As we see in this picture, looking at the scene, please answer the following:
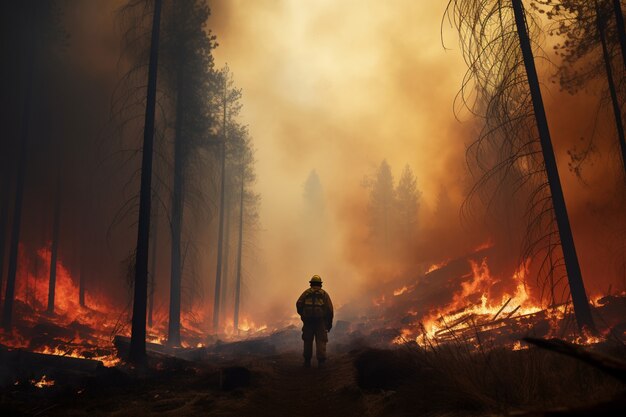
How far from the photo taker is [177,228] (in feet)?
52.4

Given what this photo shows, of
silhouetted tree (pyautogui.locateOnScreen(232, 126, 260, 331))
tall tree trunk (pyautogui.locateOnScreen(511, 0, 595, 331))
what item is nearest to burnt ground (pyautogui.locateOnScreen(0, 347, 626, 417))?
tall tree trunk (pyautogui.locateOnScreen(511, 0, 595, 331))

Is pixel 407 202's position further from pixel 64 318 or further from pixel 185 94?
pixel 64 318

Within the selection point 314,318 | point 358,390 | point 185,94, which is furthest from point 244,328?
point 358,390

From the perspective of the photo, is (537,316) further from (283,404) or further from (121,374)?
(121,374)

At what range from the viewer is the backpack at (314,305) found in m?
9.54

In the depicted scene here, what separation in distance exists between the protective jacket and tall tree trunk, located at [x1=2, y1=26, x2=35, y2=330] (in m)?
13.6

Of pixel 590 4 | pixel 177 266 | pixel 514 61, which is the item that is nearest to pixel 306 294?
pixel 514 61

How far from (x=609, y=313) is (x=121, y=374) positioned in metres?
13.7

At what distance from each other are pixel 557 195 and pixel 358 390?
7.69 m

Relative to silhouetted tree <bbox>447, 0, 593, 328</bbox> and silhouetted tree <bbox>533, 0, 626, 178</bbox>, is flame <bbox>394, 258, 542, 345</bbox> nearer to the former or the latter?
silhouetted tree <bbox>447, 0, 593, 328</bbox>

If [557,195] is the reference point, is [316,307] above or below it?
below

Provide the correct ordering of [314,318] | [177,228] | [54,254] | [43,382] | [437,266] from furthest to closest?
[437,266]
[54,254]
[177,228]
[314,318]
[43,382]

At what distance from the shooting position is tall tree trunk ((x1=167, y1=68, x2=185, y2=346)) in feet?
53.3

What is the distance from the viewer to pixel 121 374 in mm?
7242
